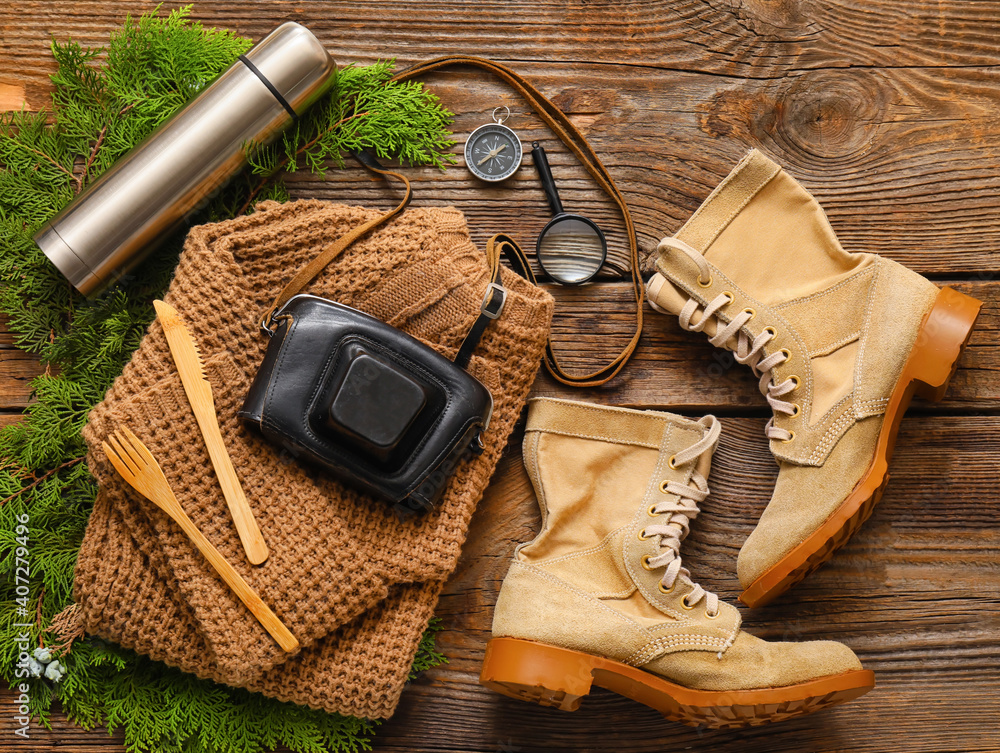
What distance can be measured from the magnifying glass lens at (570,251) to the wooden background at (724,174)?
40 mm

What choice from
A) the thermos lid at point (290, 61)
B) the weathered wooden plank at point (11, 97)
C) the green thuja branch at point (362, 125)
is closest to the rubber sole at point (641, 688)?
the green thuja branch at point (362, 125)

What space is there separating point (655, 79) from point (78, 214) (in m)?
1.13

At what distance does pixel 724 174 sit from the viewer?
137cm

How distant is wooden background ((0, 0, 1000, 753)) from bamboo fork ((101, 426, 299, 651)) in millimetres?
349

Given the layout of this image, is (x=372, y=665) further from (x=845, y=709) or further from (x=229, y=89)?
(x=229, y=89)

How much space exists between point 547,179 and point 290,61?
518 mm

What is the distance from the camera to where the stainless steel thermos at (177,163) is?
3.90ft

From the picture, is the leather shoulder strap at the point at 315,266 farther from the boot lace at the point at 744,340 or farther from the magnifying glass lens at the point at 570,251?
the boot lace at the point at 744,340

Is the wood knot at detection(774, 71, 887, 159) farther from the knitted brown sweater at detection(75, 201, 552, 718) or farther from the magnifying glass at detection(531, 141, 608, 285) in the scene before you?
the knitted brown sweater at detection(75, 201, 552, 718)

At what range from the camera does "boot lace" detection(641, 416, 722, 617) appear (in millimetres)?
1245

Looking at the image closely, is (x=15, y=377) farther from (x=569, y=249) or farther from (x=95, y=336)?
(x=569, y=249)

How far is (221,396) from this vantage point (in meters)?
1.17

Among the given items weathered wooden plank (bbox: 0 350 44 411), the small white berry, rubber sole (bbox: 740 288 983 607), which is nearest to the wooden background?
weathered wooden plank (bbox: 0 350 44 411)

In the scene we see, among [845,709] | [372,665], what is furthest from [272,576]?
[845,709]
